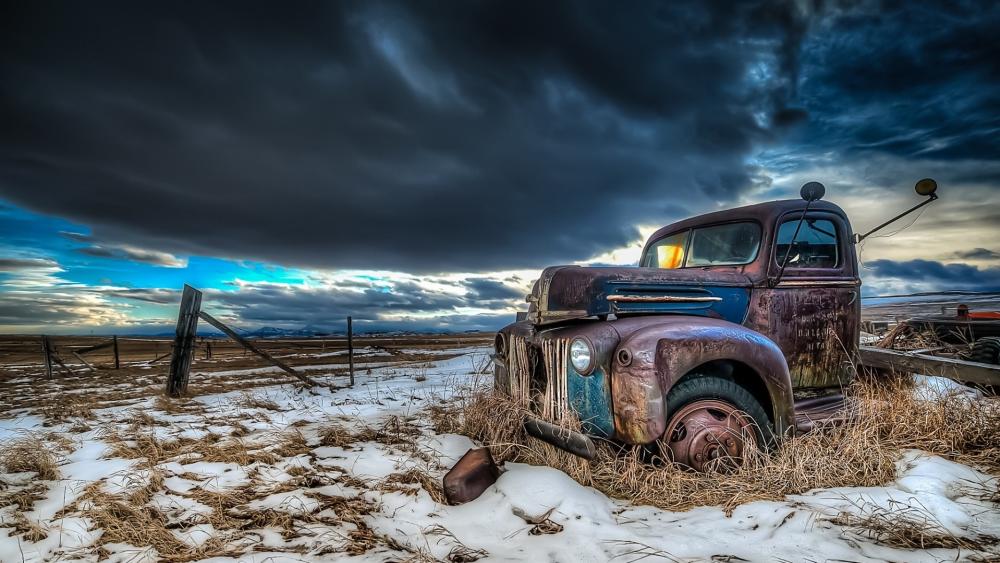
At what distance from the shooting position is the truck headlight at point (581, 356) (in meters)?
3.11

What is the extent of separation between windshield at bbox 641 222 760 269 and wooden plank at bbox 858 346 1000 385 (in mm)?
1908

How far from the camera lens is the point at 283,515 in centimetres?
271

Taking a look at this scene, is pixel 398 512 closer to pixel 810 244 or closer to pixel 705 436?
pixel 705 436

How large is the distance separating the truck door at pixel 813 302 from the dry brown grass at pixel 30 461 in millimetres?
5918

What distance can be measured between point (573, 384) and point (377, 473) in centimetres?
165

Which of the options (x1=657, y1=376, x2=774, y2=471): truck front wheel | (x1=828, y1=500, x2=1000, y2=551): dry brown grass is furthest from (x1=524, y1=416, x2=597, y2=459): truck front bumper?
(x1=828, y1=500, x2=1000, y2=551): dry brown grass

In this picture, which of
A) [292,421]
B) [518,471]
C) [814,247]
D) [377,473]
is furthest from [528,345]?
[292,421]

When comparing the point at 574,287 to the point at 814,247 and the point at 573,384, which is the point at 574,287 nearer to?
the point at 573,384

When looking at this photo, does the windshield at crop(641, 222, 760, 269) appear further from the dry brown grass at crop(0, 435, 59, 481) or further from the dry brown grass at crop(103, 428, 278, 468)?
the dry brown grass at crop(0, 435, 59, 481)

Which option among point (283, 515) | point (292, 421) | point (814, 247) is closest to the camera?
point (283, 515)

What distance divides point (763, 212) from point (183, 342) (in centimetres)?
877

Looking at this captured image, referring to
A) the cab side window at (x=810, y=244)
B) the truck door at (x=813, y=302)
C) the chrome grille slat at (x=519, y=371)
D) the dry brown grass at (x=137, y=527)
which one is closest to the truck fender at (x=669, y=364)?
the truck door at (x=813, y=302)

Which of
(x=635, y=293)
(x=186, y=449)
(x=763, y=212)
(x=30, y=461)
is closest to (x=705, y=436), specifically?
(x=635, y=293)

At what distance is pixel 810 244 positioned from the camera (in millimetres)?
4234
